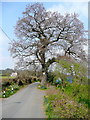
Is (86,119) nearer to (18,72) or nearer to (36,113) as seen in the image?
(36,113)

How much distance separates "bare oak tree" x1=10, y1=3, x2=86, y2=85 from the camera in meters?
17.4

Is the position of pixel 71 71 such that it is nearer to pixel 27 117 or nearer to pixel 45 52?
pixel 27 117

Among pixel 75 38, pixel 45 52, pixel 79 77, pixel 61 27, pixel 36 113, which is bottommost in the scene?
pixel 36 113

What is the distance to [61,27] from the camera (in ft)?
57.7

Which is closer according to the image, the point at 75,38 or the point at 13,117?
the point at 13,117

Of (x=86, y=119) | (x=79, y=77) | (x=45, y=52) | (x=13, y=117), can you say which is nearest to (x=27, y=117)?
(x=13, y=117)

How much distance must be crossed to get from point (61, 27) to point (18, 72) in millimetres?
6439

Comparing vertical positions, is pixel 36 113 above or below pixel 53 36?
below

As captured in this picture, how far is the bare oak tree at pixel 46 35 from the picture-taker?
17359mm

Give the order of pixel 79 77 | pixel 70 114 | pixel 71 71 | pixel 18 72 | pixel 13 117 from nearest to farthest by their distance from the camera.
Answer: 1. pixel 70 114
2. pixel 13 117
3. pixel 79 77
4. pixel 71 71
5. pixel 18 72

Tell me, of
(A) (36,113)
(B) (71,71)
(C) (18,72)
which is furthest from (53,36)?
(A) (36,113)

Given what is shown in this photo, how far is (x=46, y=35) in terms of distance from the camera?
18.3 meters

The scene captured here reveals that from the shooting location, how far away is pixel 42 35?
18438 millimetres

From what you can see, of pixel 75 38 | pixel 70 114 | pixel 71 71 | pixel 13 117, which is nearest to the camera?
pixel 70 114
